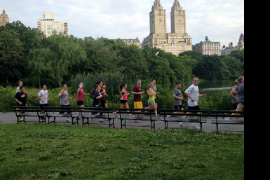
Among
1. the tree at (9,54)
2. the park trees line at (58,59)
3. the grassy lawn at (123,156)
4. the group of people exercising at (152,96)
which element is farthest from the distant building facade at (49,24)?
the grassy lawn at (123,156)

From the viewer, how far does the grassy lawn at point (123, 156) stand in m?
4.11

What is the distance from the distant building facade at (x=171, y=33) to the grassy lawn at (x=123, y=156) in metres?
151

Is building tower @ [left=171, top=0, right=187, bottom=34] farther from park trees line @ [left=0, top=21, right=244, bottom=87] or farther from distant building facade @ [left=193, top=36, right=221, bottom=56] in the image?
park trees line @ [left=0, top=21, right=244, bottom=87]

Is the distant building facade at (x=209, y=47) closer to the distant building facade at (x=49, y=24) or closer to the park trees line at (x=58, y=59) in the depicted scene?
the distant building facade at (x=49, y=24)

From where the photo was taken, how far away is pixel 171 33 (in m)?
164

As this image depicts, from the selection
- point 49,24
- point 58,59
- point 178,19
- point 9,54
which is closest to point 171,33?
point 178,19

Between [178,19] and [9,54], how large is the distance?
459 ft

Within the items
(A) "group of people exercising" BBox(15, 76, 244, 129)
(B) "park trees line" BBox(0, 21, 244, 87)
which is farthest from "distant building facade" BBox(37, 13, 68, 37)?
(A) "group of people exercising" BBox(15, 76, 244, 129)

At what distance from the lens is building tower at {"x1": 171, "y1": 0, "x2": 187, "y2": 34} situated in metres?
171

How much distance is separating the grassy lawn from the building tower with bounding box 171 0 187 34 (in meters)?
171

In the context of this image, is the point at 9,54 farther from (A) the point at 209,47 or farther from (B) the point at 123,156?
(A) the point at 209,47

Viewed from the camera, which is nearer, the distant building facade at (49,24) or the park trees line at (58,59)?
the park trees line at (58,59)
